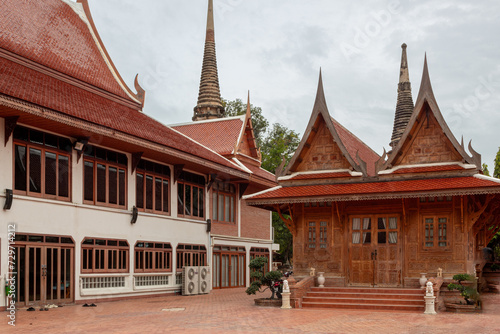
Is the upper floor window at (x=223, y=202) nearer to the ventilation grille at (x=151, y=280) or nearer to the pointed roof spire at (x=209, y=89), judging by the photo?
the ventilation grille at (x=151, y=280)

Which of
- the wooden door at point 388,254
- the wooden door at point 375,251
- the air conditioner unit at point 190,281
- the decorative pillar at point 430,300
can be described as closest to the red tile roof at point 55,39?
the air conditioner unit at point 190,281

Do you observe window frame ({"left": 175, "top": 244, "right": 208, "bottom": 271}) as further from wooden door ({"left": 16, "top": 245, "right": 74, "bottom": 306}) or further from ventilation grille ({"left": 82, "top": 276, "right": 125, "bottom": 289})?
wooden door ({"left": 16, "top": 245, "right": 74, "bottom": 306})

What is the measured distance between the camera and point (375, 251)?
1830 centimetres

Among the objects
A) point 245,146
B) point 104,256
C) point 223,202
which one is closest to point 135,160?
point 104,256

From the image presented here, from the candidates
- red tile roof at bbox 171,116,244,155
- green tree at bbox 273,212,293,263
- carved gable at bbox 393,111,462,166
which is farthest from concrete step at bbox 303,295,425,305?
green tree at bbox 273,212,293,263

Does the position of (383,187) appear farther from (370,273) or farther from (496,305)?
(496,305)

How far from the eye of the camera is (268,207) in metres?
21.2

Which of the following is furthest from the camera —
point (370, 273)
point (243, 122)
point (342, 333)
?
point (243, 122)

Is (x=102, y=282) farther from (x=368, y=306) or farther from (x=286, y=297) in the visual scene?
(x=368, y=306)

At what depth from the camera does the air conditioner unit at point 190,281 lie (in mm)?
23203

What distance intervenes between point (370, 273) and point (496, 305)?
3.60 meters

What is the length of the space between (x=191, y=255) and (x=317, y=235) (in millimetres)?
7331

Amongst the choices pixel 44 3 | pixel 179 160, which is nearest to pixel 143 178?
pixel 179 160

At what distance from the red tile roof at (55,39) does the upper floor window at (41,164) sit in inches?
129
